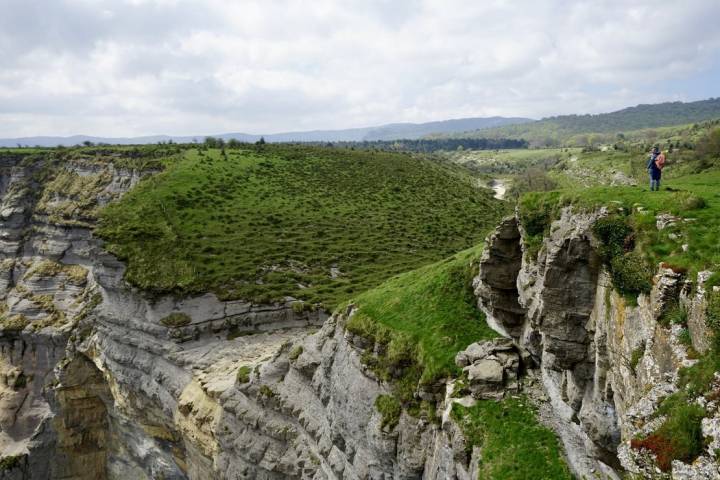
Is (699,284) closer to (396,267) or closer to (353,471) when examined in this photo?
(353,471)

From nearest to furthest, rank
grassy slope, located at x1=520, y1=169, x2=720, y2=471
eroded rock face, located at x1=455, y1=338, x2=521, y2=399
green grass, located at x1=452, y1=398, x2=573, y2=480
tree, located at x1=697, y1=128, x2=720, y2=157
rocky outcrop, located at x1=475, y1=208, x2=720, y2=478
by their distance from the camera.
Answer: grassy slope, located at x1=520, y1=169, x2=720, y2=471 → rocky outcrop, located at x1=475, y1=208, x2=720, y2=478 → green grass, located at x1=452, y1=398, x2=573, y2=480 → eroded rock face, located at x1=455, y1=338, x2=521, y2=399 → tree, located at x1=697, y1=128, x2=720, y2=157

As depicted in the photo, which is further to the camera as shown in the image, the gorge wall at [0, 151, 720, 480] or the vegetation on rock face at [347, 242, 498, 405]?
the vegetation on rock face at [347, 242, 498, 405]

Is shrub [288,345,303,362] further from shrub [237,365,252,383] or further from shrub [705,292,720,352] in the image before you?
shrub [705,292,720,352]

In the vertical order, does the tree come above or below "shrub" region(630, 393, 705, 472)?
above

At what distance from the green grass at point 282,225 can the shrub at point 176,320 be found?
2.56m

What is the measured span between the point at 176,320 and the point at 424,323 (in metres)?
24.5

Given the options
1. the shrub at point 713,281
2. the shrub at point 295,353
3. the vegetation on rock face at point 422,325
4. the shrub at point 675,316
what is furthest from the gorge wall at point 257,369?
the vegetation on rock face at point 422,325

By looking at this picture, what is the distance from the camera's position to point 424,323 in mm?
25141

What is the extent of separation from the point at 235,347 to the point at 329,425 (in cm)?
1548

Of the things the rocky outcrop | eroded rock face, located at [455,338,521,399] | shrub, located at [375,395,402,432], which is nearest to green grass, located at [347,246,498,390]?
shrub, located at [375,395,402,432]

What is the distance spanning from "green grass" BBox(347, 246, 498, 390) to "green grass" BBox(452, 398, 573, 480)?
295cm

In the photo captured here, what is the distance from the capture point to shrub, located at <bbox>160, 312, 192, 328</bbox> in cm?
4088

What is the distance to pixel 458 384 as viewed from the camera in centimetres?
2025

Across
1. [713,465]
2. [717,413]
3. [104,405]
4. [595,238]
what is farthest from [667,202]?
[104,405]
